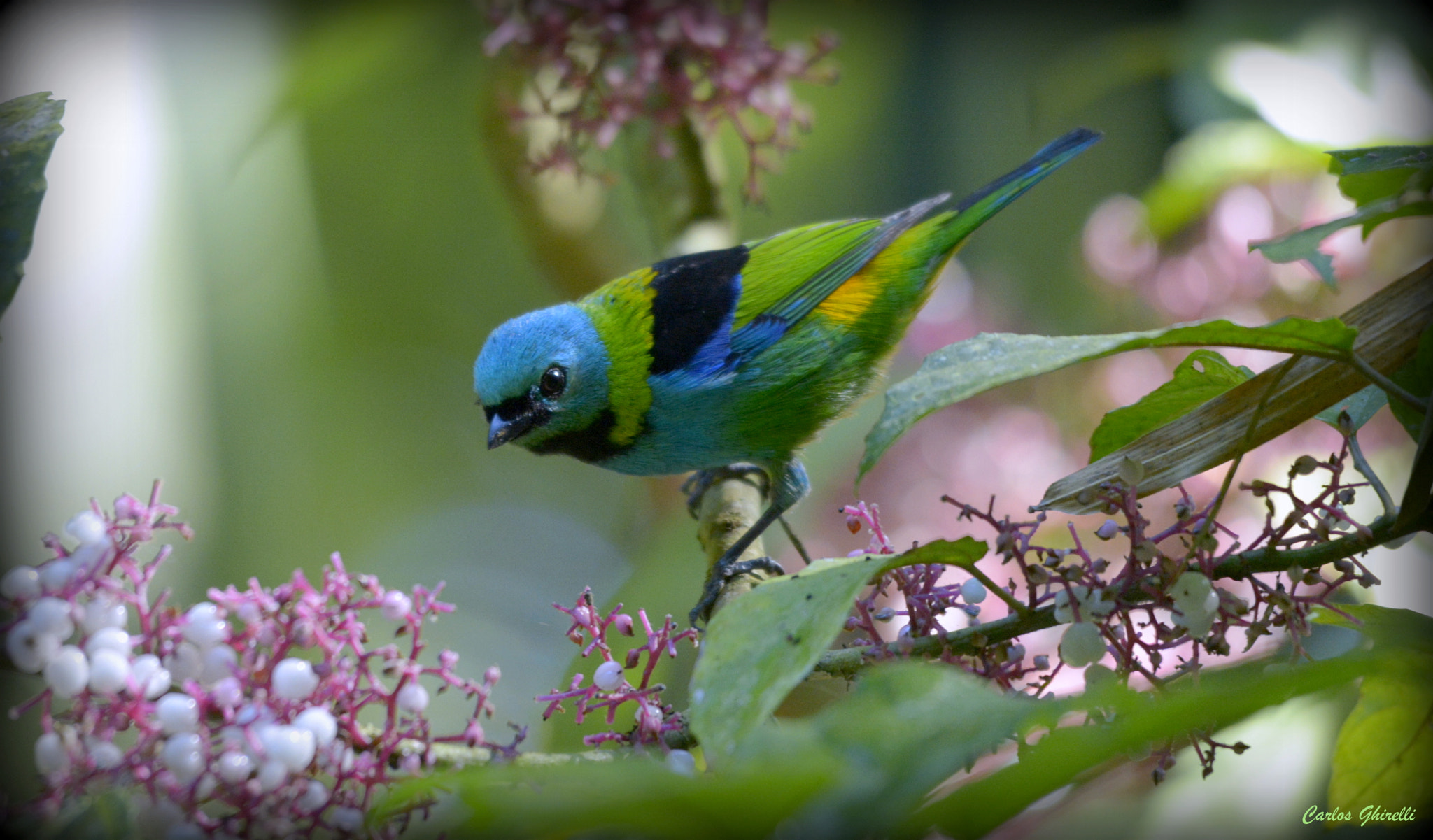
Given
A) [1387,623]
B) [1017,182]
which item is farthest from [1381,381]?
[1017,182]

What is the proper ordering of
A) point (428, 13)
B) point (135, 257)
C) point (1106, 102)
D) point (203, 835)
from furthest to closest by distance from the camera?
point (1106, 102) → point (428, 13) → point (135, 257) → point (203, 835)

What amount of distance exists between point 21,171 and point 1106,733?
90cm

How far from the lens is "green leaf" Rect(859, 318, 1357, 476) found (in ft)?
2.04

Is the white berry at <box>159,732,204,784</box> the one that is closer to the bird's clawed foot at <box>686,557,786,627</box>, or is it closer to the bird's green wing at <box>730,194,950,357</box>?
the bird's clawed foot at <box>686,557,786,627</box>

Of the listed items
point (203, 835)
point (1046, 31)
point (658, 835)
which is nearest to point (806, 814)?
point (658, 835)

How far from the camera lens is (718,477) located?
1.93m

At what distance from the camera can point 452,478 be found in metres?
3.32

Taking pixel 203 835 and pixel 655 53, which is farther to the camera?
pixel 655 53

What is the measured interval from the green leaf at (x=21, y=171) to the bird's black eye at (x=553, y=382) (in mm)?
798

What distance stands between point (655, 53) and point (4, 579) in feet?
4.99

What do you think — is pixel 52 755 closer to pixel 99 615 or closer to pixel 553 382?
pixel 99 615

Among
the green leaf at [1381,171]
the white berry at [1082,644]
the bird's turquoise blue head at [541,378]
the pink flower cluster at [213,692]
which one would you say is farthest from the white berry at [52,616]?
the green leaf at [1381,171]

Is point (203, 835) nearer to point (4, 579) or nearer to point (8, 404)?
point (4, 579)

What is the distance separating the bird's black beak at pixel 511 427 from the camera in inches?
60.1
